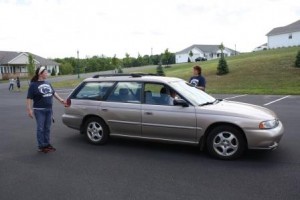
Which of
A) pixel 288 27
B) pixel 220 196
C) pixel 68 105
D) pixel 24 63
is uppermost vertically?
pixel 288 27

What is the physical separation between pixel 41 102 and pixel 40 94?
0.52 feet

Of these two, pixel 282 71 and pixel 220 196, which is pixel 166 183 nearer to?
pixel 220 196

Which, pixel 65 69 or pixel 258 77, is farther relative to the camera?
pixel 65 69

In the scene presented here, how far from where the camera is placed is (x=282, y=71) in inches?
1162

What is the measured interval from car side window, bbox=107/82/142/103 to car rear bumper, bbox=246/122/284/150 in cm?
225

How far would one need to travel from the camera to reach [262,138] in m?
5.68

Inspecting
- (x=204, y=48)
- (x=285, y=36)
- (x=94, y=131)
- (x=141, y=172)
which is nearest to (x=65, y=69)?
(x=204, y=48)

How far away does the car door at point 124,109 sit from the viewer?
22.1 feet

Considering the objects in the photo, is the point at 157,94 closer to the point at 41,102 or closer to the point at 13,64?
the point at 41,102

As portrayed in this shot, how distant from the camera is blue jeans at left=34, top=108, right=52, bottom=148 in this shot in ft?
22.0

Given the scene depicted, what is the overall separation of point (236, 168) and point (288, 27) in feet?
232

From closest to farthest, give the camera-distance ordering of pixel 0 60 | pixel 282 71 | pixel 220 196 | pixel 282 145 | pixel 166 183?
pixel 220 196
pixel 166 183
pixel 282 145
pixel 282 71
pixel 0 60

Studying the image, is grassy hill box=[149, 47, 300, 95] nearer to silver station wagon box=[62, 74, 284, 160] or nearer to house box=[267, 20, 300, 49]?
silver station wagon box=[62, 74, 284, 160]

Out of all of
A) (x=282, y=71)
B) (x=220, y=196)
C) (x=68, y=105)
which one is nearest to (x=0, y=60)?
(x=282, y=71)
